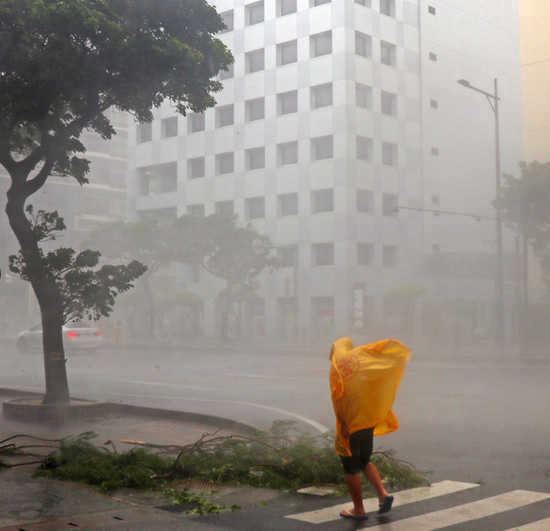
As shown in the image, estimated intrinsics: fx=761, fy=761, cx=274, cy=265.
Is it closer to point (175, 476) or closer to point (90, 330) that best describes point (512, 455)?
point (175, 476)

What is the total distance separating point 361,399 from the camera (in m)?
5.01

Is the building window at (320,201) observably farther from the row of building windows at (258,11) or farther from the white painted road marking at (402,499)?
the white painted road marking at (402,499)

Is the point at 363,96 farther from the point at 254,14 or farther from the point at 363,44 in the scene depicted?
the point at 254,14

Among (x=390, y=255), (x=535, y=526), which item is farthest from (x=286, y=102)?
(x=535, y=526)

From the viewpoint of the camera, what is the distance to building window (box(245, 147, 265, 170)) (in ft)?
144

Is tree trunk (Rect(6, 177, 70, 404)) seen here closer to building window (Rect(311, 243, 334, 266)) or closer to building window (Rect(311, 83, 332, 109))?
building window (Rect(311, 243, 334, 266))

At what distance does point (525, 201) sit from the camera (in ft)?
98.2

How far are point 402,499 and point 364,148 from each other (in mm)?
37648

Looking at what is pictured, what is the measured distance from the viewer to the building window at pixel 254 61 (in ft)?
145

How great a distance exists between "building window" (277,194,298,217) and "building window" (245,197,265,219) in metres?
0.98

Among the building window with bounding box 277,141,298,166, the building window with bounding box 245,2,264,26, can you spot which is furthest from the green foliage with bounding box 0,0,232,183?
the building window with bounding box 245,2,264,26

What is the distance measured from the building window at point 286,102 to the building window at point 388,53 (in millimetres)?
5291

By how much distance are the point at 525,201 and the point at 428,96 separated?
14.3 metres

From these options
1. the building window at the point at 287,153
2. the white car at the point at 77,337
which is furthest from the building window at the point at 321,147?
the white car at the point at 77,337
